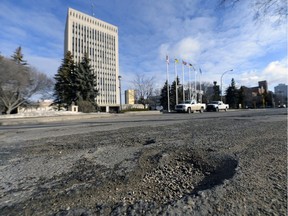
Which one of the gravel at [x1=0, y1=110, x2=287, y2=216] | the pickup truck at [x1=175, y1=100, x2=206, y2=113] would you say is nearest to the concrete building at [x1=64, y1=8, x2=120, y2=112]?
the pickup truck at [x1=175, y1=100, x2=206, y2=113]

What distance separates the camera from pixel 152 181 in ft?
10.1

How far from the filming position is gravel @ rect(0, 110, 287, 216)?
233 cm

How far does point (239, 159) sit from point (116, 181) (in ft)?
8.13

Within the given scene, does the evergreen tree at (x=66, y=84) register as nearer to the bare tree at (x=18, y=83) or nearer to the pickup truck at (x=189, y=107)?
the bare tree at (x=18, y=83)

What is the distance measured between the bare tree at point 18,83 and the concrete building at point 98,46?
56547mm

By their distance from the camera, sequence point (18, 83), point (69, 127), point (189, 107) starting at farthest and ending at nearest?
point (18, 83)
point (189, 107)
point (69, 127)

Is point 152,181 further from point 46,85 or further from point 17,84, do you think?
point 46,85

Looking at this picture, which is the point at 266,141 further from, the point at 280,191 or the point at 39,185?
the point at 39,185

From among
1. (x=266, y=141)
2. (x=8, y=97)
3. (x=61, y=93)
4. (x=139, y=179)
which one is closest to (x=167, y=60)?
(x=61, y=93)

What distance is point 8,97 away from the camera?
3497cm

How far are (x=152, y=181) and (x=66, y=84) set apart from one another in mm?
41749

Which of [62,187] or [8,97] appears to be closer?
[62,187]

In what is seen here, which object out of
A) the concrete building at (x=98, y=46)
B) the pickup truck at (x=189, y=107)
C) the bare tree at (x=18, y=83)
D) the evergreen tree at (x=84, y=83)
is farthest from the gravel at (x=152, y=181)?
the concrete building at (x=98, y=46)

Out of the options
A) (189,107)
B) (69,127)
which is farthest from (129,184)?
(189,107)
